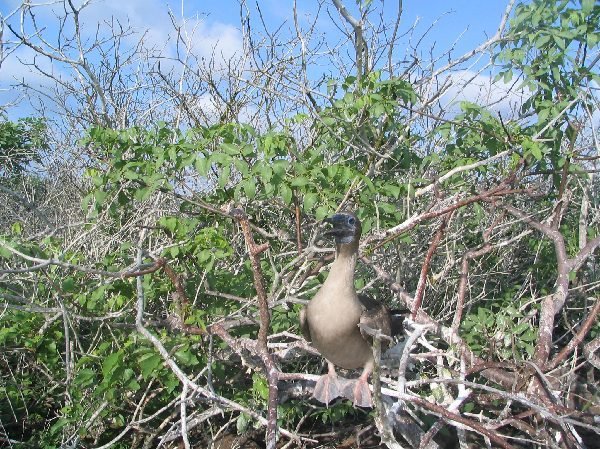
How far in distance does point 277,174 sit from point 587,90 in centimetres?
239

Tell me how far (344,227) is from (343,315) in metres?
0.47

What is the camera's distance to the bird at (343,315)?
351cm

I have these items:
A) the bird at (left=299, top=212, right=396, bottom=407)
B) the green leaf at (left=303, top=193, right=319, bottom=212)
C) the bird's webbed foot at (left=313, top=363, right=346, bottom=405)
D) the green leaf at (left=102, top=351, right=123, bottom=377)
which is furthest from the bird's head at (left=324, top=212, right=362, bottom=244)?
the green leaf at (left=102, top=351, right=123, bottom=377)

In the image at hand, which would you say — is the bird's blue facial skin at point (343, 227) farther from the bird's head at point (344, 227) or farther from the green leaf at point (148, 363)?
the green leaf at point (148, 363)

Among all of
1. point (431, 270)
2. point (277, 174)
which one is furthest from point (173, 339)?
point (431, 270)

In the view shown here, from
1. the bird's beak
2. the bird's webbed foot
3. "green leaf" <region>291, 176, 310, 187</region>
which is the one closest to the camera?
the bird's beak

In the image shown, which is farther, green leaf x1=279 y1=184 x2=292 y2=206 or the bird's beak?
green leaf x1=279 y1=184 x2=292 y2=206

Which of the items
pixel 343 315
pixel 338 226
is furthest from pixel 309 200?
pixel 343 315

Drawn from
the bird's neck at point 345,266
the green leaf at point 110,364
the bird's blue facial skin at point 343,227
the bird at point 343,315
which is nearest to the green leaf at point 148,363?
the green leaf at point 110,364

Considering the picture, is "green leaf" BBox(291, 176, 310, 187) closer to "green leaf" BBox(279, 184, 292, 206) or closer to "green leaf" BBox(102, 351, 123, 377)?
"green leaf" BBox(279, 184, 292, 206)

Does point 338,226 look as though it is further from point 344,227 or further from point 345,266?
point 345,266

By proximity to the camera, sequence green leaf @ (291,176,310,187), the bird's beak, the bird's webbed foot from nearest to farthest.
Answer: the bird's beak, the bird's webbed foot, green leaf @ (291,176,310,187)

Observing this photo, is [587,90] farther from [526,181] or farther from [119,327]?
[119,327]

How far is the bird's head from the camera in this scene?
3494mm
